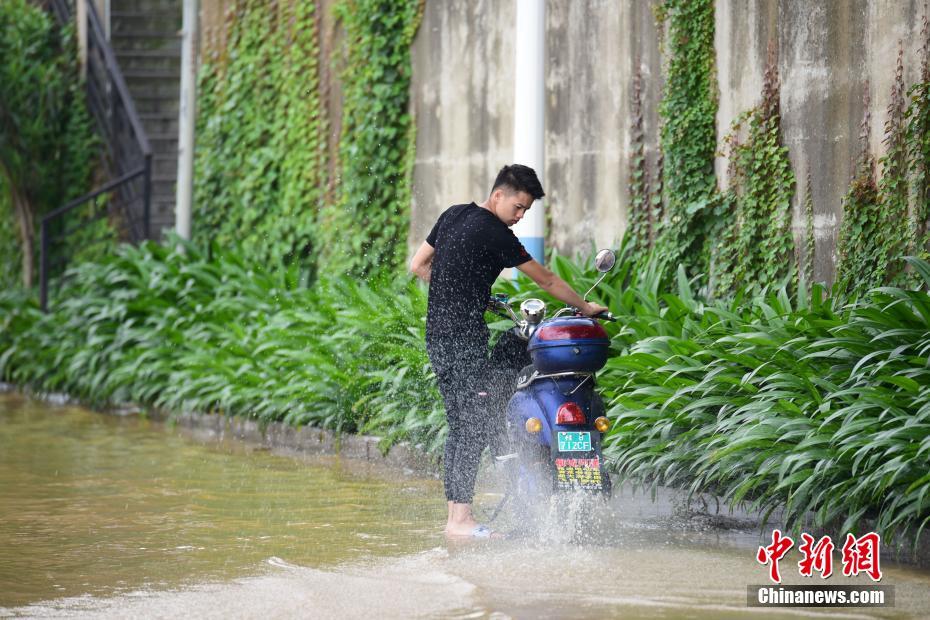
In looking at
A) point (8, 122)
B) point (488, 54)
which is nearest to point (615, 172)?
point (488, 54)

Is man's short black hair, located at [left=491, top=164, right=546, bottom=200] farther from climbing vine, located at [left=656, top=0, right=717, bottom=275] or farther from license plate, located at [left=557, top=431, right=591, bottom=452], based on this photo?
climbing vine, located at [left=656, top=0, right=717, bottom=275]

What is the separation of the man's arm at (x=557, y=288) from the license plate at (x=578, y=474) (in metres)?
0.76

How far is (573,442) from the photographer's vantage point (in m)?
6.62

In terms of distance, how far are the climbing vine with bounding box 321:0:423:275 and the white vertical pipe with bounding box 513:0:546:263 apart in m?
3.36

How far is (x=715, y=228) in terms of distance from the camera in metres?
9.97

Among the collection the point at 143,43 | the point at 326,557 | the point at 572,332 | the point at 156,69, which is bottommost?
the point at 326,557

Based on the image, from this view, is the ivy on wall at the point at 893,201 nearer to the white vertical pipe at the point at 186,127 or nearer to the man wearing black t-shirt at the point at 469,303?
the man wearing black t-shirt at the point at 469,303

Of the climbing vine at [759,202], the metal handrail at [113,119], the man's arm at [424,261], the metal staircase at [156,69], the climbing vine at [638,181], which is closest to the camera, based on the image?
the man's arm at [424,261]

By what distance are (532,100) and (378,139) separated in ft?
12.1

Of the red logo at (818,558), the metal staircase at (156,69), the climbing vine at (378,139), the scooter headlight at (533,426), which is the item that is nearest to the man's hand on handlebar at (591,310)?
the scooter headlight at (533,426)

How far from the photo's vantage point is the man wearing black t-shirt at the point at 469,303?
6996 mm

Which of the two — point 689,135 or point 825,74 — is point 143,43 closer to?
point 689,135

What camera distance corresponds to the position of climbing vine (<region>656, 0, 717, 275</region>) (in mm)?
10078

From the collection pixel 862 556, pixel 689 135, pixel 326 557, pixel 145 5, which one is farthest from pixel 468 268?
pixel 145 5
